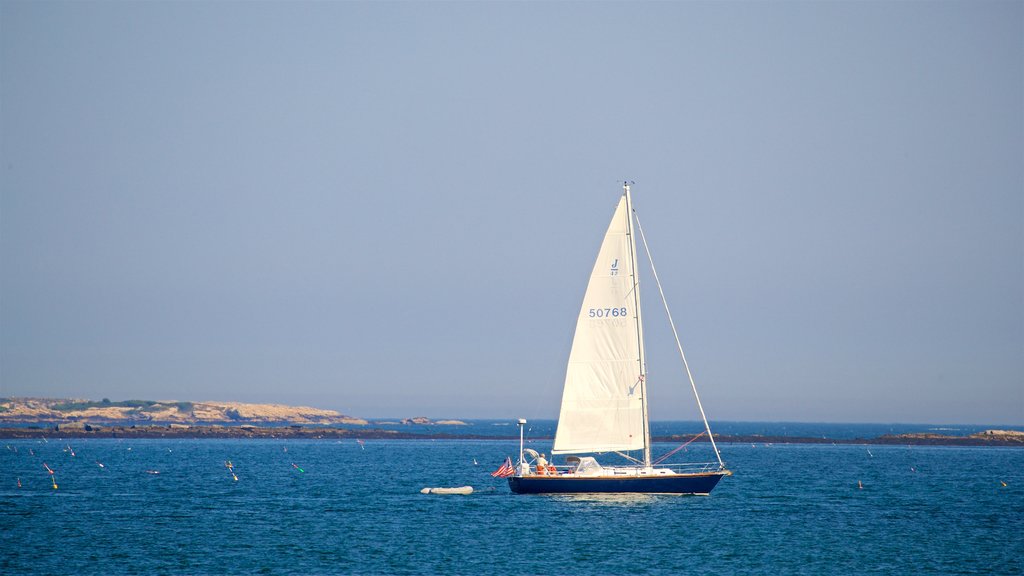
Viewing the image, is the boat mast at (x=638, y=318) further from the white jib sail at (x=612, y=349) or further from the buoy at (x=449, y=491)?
the buoy at (x=449, y=491)

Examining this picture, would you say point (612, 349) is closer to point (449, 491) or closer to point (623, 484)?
point (623, 484)

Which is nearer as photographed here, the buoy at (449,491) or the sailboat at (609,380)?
the sailboat at (609,380)

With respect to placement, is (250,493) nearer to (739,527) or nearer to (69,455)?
(739,527)

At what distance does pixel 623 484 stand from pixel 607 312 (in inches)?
422

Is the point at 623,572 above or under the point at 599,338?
under

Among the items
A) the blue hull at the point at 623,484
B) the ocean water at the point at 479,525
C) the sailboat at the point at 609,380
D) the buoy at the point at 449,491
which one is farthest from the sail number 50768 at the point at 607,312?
the buoy at the point at 449,491

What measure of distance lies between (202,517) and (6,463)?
195 feet

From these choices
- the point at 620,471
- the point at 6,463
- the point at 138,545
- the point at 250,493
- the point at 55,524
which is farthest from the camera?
the point at 6,463

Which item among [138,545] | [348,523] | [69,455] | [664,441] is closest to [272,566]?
[138,545]

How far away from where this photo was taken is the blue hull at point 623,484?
66375 mm

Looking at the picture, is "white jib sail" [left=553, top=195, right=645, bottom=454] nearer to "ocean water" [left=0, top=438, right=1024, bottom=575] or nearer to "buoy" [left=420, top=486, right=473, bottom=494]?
"ocean water" [left=0, top=438, right=1024, bottom=575]

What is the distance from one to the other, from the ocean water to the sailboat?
79.1 inches

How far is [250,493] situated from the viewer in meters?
78.4

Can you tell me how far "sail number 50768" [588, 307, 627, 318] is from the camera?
67.8 meters
